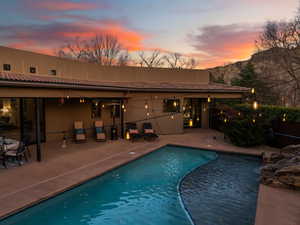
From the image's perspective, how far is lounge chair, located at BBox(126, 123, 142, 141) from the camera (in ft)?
37.2

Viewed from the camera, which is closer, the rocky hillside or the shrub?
the shrub

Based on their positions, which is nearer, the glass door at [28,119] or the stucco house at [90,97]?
the stucco house at [90,97]

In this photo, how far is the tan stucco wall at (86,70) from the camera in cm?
1043

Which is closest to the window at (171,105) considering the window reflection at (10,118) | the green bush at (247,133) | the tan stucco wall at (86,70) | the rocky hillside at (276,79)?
the tan stucco wall at (86,70)

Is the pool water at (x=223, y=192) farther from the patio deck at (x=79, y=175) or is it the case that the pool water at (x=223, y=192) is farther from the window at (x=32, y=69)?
the window at (x=32, y=69)

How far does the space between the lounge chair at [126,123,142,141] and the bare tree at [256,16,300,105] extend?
48.3ft

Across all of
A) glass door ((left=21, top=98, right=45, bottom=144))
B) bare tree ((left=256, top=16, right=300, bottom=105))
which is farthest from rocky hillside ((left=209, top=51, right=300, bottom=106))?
glass door ((left=21, top=98, right=45, bottom=144))

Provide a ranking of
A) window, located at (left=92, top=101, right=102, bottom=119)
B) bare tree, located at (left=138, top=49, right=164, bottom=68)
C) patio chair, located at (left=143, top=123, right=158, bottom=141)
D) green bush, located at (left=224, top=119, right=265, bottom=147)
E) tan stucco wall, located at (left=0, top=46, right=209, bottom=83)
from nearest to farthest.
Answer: green bush, located at (left=224, top=119, right=265, bottom=147) < tan stucco wall, located at (left=0, top=46, right=209, bottom=83) < patio chair, located at (left=143, top=123, right=158, bottom=141) < window, located at (left=92, top=101, right=102, bottom=119) < bare tree, located at (left=138, top=49, right=164, bottom=68)

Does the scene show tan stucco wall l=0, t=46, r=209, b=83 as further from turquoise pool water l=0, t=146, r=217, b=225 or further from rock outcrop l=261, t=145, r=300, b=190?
rock outcrop l=261, t=145, r=300, b=190

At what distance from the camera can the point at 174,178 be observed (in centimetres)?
696

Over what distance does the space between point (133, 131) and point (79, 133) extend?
2968mm

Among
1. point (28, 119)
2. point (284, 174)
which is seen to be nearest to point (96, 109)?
point (28, 119)

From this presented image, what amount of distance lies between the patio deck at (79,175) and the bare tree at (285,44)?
12031 millimetres

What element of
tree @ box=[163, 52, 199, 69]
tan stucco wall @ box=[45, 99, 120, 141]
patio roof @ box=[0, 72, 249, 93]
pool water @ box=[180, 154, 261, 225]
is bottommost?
pool water @ box=[180, 154, 261, 225]
